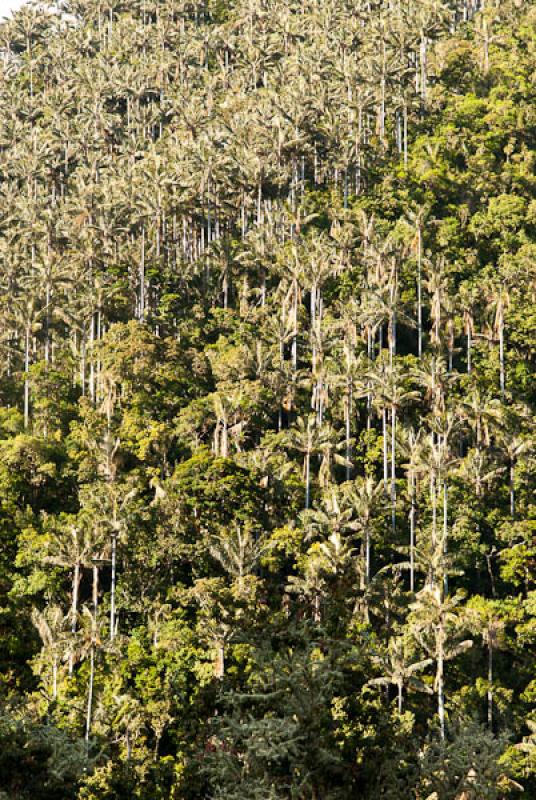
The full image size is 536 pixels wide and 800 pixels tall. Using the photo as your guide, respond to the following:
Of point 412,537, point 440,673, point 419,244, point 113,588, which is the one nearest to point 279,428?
point 412,537

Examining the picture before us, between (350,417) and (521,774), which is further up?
(350,417)

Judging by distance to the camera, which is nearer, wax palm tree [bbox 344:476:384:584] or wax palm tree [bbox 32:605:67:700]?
wax palm tree [bbox 32:605:67:700]

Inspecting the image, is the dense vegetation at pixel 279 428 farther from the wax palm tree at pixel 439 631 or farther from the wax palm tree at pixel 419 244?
the wax palm tree at pixel 419 244

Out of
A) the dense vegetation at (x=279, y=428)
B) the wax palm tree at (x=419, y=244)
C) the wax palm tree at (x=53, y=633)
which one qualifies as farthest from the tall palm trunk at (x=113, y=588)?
the wax palm tree at (x=419, y=244)

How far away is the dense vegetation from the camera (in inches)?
1058

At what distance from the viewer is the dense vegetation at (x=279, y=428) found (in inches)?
1058

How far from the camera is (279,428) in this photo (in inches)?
2552

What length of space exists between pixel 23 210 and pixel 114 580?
142ft

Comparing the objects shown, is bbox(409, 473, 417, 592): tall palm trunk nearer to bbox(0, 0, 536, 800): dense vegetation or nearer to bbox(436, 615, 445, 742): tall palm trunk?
bbox(0, 0, 536, 800): dense vegetation

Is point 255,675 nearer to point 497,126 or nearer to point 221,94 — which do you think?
point 497,126

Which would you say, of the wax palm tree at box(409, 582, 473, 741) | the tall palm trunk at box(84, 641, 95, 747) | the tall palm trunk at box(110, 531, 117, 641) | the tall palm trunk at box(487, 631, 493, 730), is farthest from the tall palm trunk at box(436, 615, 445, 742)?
the tall palm trunk at box(84, 641, 95, 747)

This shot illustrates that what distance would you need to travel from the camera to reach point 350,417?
65.2 meters

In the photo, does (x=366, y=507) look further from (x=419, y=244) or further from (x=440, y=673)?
(x=419, y=244)

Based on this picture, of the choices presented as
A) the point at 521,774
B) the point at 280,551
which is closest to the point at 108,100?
the point at 280,551
